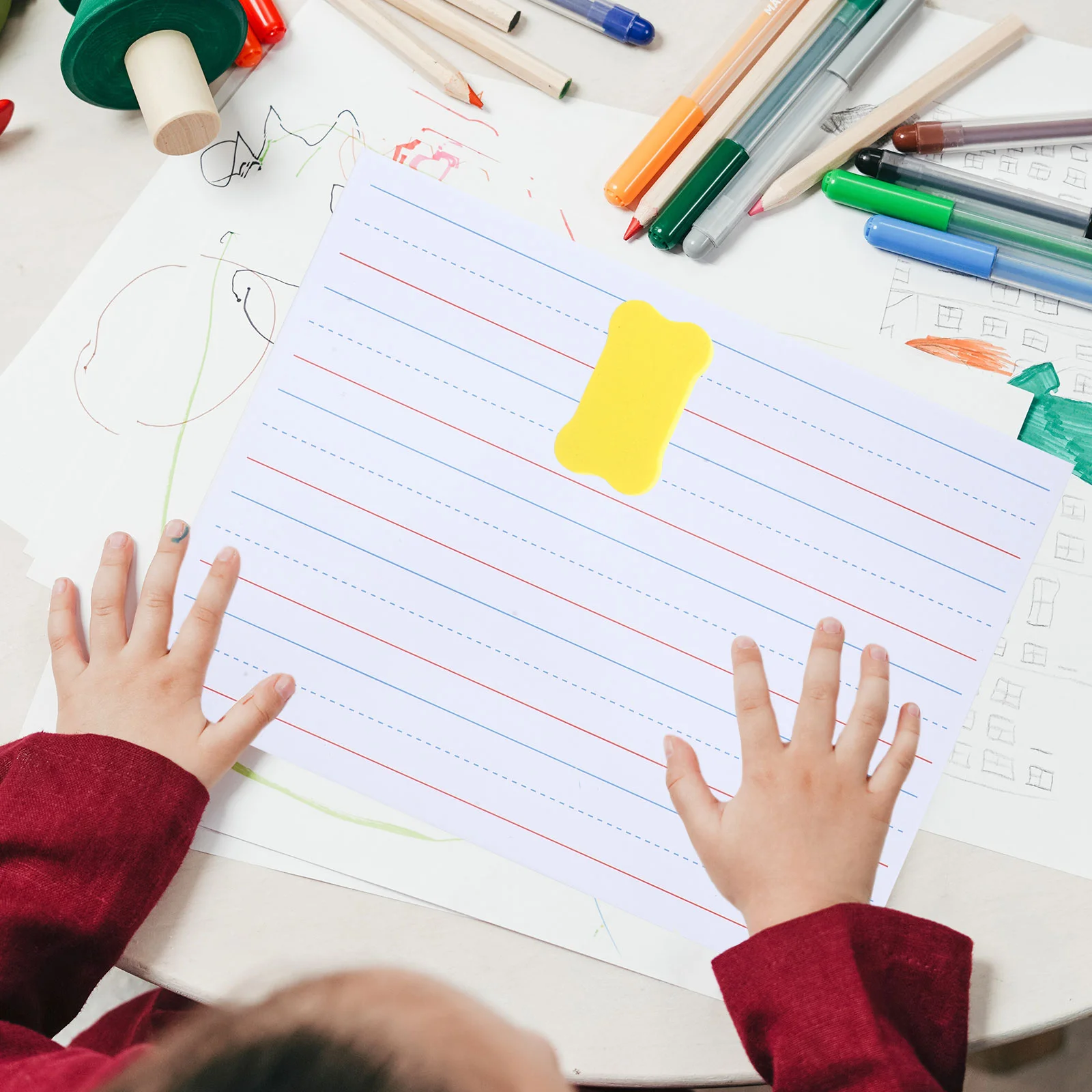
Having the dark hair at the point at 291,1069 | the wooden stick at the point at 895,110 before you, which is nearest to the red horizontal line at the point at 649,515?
the wooden stick at the point at 895,110

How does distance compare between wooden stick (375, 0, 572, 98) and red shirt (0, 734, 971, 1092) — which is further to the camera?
wooden stick (375, 0, 572, 98)

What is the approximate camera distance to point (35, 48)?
0.64 metres

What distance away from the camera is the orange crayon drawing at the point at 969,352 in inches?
22.9

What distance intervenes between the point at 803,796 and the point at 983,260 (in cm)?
34

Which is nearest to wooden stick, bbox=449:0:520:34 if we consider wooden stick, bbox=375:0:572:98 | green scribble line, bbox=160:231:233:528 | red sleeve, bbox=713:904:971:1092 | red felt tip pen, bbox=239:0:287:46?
wooden stick, bbox=375:0:572:98

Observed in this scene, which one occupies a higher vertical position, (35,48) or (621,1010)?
(35,48)

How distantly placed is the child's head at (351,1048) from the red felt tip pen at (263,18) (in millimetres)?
566

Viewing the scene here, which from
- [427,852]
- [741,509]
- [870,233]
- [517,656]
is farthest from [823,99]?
[427,852]

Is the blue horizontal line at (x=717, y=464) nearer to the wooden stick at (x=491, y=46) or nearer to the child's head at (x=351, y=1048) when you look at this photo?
the wooden stick at (x=491, y=46)

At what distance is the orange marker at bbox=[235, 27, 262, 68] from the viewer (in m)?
0.62

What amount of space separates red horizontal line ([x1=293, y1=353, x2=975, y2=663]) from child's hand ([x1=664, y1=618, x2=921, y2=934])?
0.06 ft

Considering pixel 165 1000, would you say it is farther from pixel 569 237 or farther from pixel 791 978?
pixel 569 237

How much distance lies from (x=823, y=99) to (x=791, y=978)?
0.51 meters

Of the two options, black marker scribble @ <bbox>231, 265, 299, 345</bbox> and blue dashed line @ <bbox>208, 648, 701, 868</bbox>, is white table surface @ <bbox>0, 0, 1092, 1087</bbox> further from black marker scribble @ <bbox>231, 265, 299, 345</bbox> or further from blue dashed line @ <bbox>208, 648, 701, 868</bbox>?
black marker scribble @ <bbox>231, 265, 299, 345</bbox>
